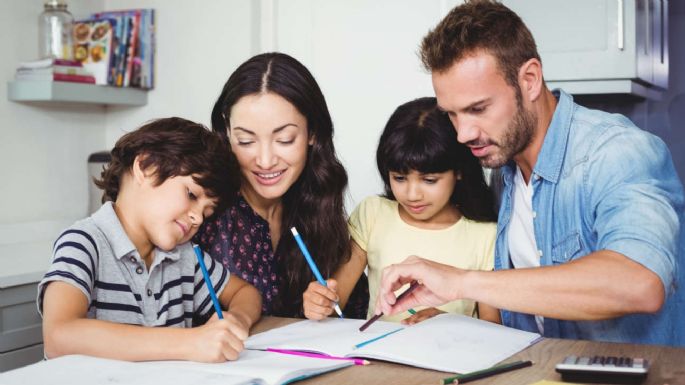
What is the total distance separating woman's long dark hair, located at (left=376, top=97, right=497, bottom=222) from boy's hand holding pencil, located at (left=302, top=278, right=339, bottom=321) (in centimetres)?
45

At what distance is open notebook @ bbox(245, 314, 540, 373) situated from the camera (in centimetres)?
125

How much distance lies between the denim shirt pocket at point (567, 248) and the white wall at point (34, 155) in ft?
5.91

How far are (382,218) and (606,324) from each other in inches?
24.7

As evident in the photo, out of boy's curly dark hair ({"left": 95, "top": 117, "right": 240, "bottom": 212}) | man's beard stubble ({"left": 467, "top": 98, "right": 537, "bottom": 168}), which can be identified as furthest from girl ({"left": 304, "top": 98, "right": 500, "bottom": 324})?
boy's curly dark hair ({"left": 95, "top": 117, "right": 240, "bottom": 212})

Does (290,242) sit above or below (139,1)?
below

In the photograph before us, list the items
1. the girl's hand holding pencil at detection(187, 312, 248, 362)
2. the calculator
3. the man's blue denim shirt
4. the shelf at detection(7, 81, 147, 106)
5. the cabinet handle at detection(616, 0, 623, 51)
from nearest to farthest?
the calculator < the girl's hand holding pencil at detection(187, 312, 248, 362) < the man's blue denim shirt < the cabinet handle at detection(616, 0, 623, 51) < the shelf at detection(7, 81, 147, 106)

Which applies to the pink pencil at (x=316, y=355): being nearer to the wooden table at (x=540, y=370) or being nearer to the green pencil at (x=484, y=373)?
the wooden table at (x=540, y=370)

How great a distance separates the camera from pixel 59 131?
3379mm

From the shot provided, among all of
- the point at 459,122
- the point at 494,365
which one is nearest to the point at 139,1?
the point at 459,122

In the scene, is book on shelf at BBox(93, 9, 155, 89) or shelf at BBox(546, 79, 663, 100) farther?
book on shelf at BBox(93, 9, 155, 89)

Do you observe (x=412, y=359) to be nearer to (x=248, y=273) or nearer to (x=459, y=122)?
(x=459, y=122)

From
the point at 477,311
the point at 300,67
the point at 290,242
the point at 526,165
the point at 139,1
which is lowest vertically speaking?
the point at 477,311

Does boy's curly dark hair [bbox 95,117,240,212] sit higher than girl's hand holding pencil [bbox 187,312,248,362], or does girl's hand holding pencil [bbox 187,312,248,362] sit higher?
boy's curly dark hair [bbox 95,117,240,212]

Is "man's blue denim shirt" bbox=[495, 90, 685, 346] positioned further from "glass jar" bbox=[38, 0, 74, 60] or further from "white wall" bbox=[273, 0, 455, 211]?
"glass jar" bbox=[38, 0, 74, 60]
